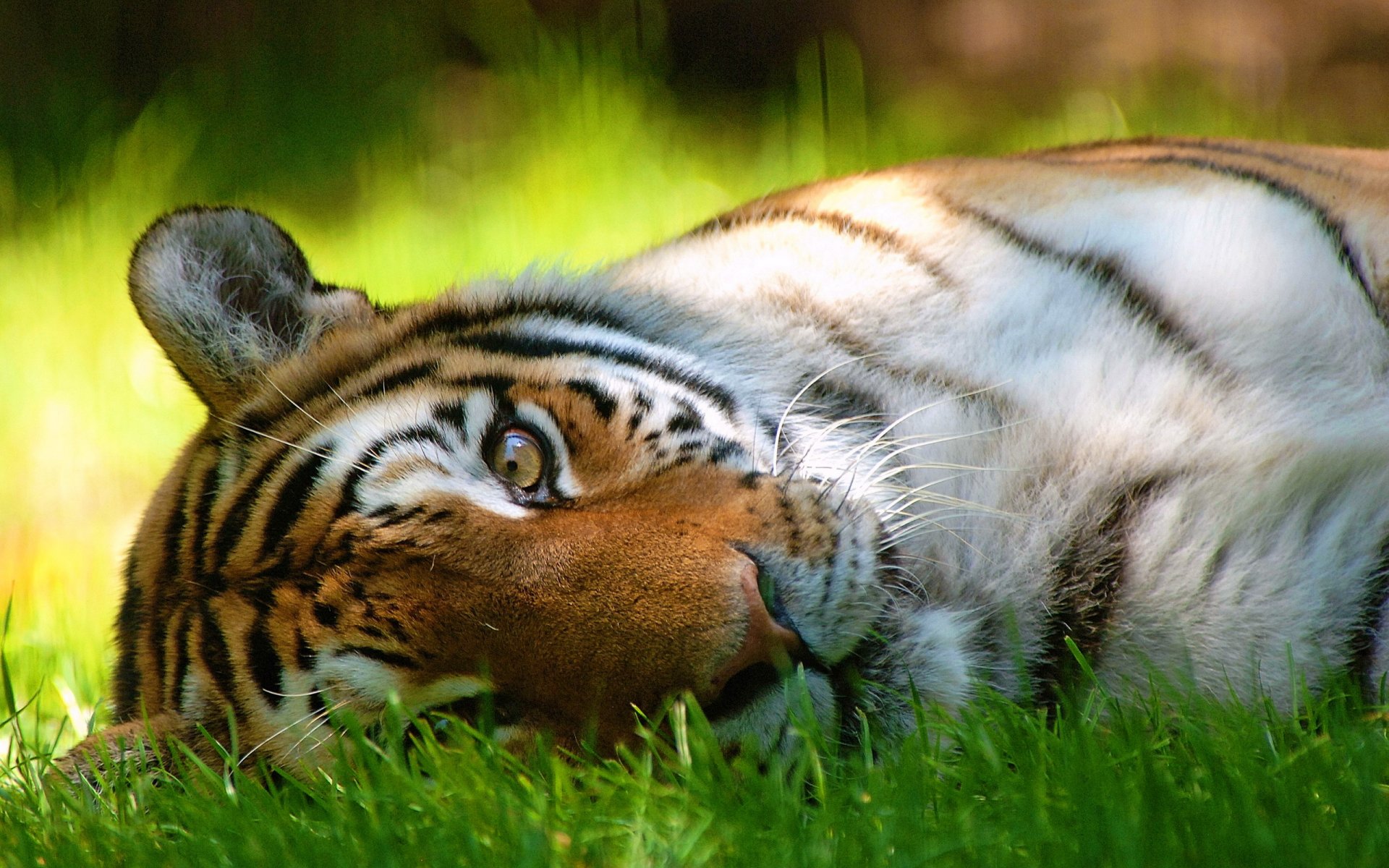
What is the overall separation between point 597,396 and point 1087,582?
699mm

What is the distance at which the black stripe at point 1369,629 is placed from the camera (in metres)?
1.66

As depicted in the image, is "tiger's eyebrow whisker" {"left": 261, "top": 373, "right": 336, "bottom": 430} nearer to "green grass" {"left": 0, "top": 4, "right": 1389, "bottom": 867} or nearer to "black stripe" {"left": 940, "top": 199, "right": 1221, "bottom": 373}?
"green grass" {"left": 0, "top": 4, "right": 1389, "bottom": 867}

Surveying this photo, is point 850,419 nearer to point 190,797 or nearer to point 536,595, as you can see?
point 536,595

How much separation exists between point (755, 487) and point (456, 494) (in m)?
0.37

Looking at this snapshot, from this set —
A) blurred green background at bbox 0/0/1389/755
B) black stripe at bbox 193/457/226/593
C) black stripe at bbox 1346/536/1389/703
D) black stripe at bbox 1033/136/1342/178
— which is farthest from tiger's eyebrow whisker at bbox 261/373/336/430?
blurred green background at bbox 0/0/1389/755

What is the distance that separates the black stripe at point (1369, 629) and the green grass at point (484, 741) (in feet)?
0.36

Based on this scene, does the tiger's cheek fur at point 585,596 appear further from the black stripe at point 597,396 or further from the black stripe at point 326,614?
the black stripe at point 597,396

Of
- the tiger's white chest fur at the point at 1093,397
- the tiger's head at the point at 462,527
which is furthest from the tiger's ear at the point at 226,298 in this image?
the tiger's white chest fur at the point at 1093,397

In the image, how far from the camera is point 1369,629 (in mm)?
1672

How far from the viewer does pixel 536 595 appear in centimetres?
156

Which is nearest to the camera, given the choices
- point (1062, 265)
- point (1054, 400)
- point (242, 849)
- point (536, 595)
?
point (242, 849)

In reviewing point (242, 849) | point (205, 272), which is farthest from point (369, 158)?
point (242, 849)

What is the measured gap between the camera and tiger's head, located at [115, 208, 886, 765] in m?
1.52

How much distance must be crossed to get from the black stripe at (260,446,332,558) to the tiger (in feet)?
0.03
